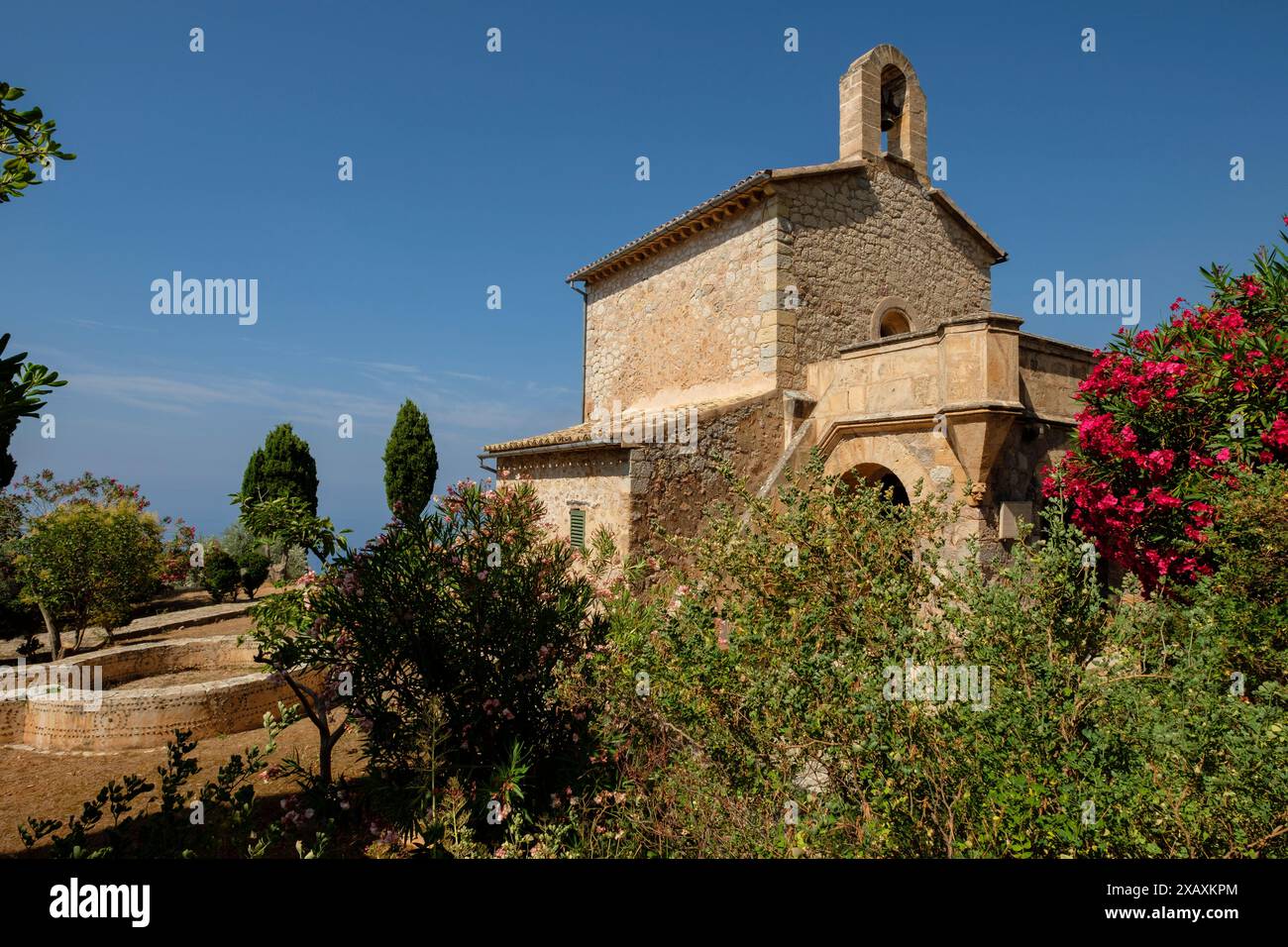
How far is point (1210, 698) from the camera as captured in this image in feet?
9.21

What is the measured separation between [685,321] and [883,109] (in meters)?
6.24

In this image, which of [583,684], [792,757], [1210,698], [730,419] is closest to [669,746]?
[583,684]

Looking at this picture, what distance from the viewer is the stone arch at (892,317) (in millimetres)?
13312

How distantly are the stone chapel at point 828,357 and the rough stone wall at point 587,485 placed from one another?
0.13ft

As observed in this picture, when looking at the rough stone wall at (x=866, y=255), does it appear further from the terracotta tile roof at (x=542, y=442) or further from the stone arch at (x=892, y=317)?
the terracotta tile roof at (x=542, y=442)

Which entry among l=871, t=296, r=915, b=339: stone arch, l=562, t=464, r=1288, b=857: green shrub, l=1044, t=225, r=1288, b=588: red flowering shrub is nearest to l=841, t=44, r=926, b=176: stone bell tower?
l=871, t=296, r=915, b=339: stone arch

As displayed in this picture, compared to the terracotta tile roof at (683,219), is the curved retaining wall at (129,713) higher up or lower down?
lower down

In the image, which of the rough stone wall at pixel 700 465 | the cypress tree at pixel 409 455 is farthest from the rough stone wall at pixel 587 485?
the cypress tree at pixel 409 455

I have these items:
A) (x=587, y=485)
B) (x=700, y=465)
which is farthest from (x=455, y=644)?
(x=587, y=485)

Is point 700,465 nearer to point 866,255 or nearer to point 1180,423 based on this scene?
point 866,255

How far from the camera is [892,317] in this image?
13.7 m

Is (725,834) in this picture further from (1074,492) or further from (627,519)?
(627,519)

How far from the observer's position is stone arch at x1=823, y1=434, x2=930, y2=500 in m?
9.38
